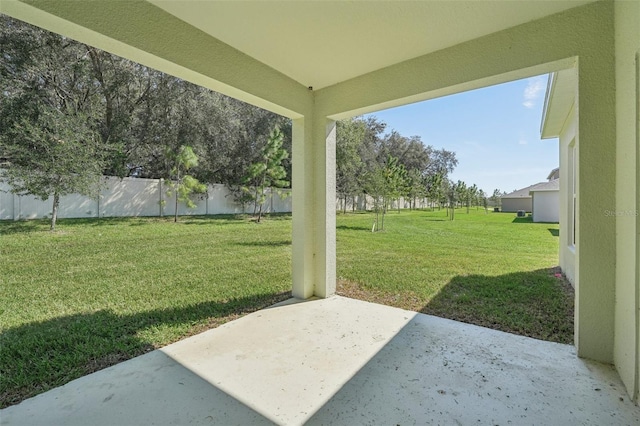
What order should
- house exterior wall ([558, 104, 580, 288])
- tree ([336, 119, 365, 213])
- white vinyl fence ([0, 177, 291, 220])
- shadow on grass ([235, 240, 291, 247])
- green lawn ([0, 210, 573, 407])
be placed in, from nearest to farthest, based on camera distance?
green lawn ([0, 210, 573, 407]), house exterior wall ([558, 104, 580, 288]), shadow on grass ([235, 240, 291, 247]), white vinyl fence ([0, 177, 291, 220]), tree ([336, 119, 365, 213])

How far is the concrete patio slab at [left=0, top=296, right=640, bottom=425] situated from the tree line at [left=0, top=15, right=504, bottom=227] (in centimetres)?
953

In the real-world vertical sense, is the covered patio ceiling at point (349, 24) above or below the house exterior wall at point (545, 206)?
above

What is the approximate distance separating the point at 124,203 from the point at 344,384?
45.6 feet

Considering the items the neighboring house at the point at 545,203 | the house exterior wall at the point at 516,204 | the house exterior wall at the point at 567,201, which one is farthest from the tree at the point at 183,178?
the house exterior wall at the point at 516,204

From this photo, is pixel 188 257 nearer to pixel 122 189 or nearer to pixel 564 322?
pixel 564 322

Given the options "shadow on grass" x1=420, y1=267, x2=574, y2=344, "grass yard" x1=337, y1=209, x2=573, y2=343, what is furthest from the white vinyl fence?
"shadow on grass" x1=420, y1=267, x2=574, y2=344

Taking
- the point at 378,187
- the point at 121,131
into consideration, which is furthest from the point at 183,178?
the point at 378,187

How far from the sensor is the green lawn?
8.37 ft

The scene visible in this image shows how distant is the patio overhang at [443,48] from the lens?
1972mm

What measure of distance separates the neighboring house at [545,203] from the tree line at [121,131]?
4853 millimetres

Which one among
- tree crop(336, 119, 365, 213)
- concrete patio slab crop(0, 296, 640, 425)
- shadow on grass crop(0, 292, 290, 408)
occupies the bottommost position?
concrete patio slab crop(0, 296, 640, 425)

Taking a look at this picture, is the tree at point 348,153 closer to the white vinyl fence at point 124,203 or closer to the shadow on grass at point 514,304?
the white vinyl fence at point 124,203

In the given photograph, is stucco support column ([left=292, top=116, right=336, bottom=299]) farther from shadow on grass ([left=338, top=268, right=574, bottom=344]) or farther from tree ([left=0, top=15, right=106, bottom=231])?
tree ([left=0, top=15, right=106, bottom=231])

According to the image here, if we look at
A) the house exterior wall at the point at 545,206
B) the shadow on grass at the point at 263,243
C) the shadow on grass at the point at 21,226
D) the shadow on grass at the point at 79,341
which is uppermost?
the house exterior wall at the point at 545,206
